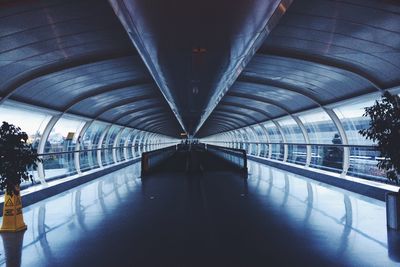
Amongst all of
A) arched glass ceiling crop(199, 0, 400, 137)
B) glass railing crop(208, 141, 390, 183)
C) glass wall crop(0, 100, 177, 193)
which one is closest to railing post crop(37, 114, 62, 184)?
glass wall crop(0, 100, 177, 193)

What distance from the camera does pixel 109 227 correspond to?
630 centimetres

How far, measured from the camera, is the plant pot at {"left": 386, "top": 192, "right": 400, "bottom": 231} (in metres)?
5.88

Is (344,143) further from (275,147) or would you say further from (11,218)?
(275,147)

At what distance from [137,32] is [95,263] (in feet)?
9.46

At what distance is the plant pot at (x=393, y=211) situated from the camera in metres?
5.88

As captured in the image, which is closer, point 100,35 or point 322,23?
point 322,23

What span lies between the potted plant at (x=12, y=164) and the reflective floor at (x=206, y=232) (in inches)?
14.0

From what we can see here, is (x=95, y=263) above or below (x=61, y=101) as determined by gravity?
below

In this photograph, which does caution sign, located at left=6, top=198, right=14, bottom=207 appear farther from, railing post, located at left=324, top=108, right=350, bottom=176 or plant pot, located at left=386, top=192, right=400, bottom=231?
railing post, located at left=324, top=108, right=350, bottom=176

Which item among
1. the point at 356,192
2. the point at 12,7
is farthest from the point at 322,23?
the point at 356,192

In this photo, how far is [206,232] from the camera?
582 centimetres

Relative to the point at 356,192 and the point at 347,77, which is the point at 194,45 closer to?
the point at 347,77

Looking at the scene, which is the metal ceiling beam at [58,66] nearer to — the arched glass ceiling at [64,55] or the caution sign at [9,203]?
the arched glass ceiling at [64,55]

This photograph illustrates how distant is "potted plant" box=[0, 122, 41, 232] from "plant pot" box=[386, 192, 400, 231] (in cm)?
602
